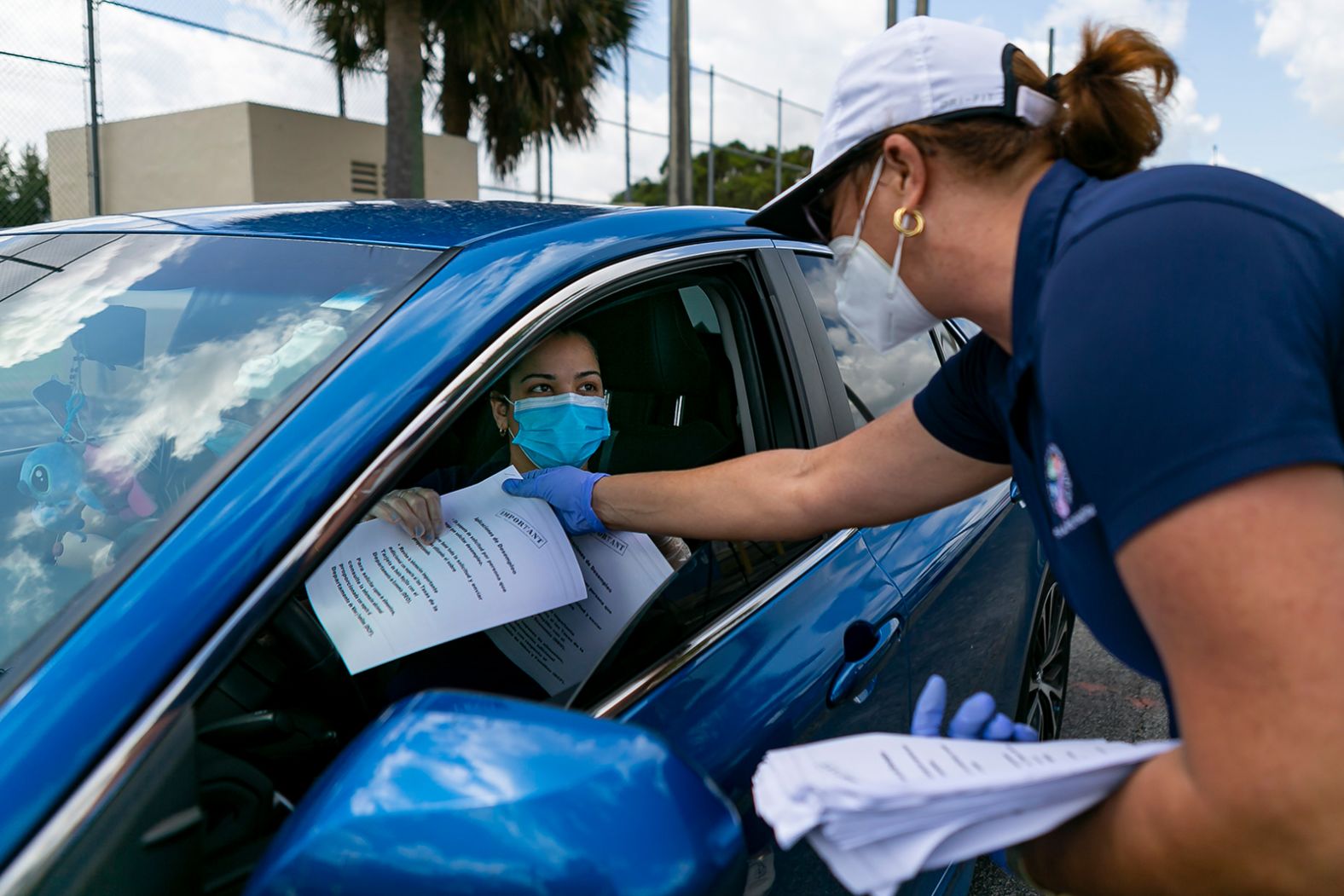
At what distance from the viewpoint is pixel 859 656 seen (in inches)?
68.0

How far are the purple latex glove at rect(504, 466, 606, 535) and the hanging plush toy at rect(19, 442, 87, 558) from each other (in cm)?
72

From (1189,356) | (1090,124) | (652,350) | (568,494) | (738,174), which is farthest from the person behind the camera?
(738,174)

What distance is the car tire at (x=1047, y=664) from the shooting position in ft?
9.02

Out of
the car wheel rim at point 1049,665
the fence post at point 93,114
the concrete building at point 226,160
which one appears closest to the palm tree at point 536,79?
the concrete building at point 226,160

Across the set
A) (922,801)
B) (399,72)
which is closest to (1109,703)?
(922,801)

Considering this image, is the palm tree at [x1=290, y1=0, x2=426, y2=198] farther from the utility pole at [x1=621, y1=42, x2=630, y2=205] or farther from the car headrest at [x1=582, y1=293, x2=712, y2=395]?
the car headrest at [x1=582, y1=293, x2=712, y2=395]

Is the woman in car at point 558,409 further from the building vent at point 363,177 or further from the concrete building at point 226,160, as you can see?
the building vent at point 363,177

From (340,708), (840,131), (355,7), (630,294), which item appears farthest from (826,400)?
(355,7)

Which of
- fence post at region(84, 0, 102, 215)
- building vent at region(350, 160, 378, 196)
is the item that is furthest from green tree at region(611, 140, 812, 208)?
fence post at region(84, 0, 102, 215)

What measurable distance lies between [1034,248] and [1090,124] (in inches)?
9.9

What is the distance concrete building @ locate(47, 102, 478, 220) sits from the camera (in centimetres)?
996

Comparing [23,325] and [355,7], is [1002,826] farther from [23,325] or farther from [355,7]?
[355,7]

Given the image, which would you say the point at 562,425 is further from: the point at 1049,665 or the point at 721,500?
the point at 1049,665

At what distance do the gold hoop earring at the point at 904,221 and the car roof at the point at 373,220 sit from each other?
1.90 feet
